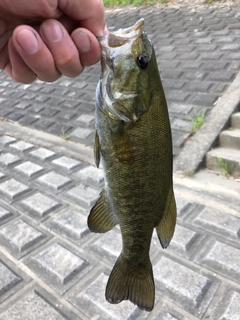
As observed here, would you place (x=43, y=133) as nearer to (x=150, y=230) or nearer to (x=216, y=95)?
(x=216, y=95)

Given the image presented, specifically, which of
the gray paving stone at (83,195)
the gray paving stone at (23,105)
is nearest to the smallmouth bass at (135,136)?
the gray paving stone at (83,195)

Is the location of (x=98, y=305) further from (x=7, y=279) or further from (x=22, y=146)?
(x=22, y=146)

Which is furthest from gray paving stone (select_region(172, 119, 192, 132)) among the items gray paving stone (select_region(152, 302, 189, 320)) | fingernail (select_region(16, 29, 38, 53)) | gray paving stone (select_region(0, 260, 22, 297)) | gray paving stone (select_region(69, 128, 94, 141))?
fingernail (select_region(16, 29, 38, 53))

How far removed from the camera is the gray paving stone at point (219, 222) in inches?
119

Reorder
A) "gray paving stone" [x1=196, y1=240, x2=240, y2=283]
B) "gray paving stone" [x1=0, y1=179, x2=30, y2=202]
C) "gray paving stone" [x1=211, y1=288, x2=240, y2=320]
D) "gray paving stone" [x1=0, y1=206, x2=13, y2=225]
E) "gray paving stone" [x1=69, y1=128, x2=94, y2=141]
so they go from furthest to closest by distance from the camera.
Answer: "gray paving stone" [x1=69, y1=128, x2=94, y2=141] < "gray paving stone" [x1=0, y1=179, x2=30, y2=202] < "gray paving stone" [x1=0, y1=206, x2=13, y2=225] < "gray paving stone" [x1=196, y1=240, x2=240, y2=283] < "gray paving stone" [x1=211, y1=288, x2=240, y2=320]

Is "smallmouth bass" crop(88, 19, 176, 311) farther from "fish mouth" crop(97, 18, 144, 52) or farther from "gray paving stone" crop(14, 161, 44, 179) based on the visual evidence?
"gray paving stone" crop(14, 161, 44, 179)

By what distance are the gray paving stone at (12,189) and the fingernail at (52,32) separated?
104 inches

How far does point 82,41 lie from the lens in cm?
147

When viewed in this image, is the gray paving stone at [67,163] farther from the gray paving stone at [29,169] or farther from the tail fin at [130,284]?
the tail fin at [130,284]

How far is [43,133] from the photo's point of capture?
5.27m

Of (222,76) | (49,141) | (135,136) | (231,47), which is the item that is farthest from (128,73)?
(231,47)

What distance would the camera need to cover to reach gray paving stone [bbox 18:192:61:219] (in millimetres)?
3535

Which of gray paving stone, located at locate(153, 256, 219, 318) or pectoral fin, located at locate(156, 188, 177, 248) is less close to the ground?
pectoral fin, located at locate(156, 188, 177, 248)

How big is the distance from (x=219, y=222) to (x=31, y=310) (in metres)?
1.67
